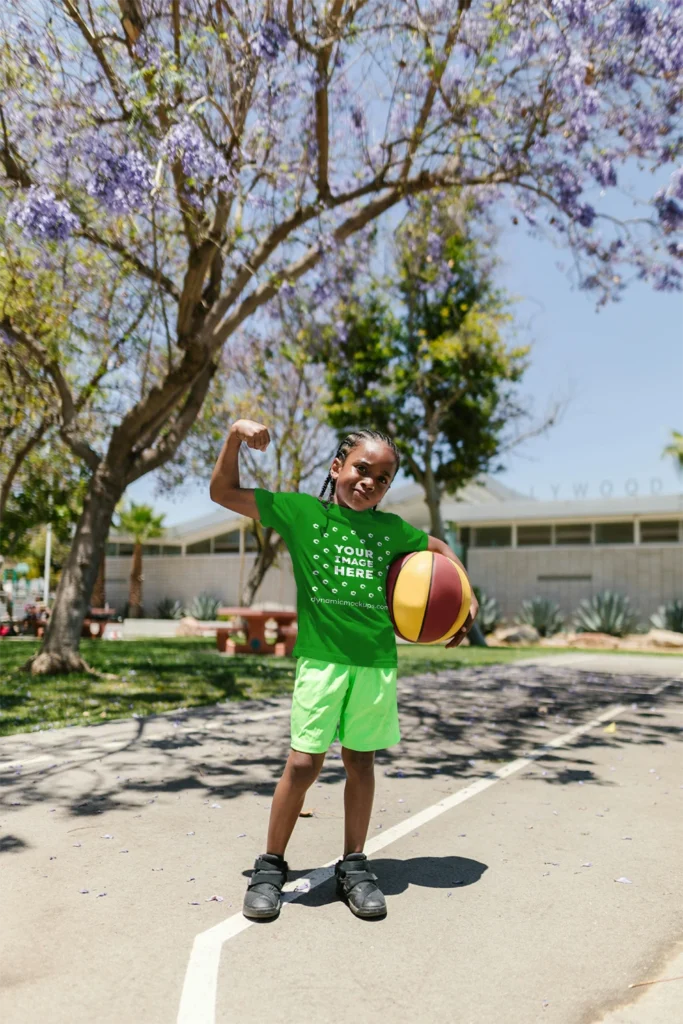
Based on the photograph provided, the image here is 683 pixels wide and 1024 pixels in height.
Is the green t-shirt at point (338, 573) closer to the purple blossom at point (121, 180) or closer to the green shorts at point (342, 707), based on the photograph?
the green shorts at point (342, 707)

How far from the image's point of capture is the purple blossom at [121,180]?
8953 mm

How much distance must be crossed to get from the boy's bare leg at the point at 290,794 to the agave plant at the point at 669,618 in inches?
978

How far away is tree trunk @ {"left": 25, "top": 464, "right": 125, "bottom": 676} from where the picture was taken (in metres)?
11.5

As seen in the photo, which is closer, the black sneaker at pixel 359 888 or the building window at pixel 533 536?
the black sneaker at pixel 359 888

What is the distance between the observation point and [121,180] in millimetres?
9031

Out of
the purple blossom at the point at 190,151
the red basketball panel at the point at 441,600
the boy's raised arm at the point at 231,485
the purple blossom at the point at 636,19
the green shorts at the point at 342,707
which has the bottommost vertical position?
the green shorts at the point at 342,707


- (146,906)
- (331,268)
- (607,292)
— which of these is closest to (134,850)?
(146,906)

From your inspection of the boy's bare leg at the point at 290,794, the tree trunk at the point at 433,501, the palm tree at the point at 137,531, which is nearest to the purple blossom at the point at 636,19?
the boy's bare leg at the point at 290,794

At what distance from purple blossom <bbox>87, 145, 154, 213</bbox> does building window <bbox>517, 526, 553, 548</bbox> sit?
2416cm

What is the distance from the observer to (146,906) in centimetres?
348

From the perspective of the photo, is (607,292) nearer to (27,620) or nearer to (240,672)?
(240,672)

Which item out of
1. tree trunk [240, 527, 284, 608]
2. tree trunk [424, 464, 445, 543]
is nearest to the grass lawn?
tree trunk [424, 464, 445, 543]

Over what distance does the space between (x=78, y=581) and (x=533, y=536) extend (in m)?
22.5

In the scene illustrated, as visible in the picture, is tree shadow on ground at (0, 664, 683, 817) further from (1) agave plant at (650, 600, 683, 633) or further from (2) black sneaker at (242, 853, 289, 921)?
(1) agave plant at (650, 600, 683, 633)
